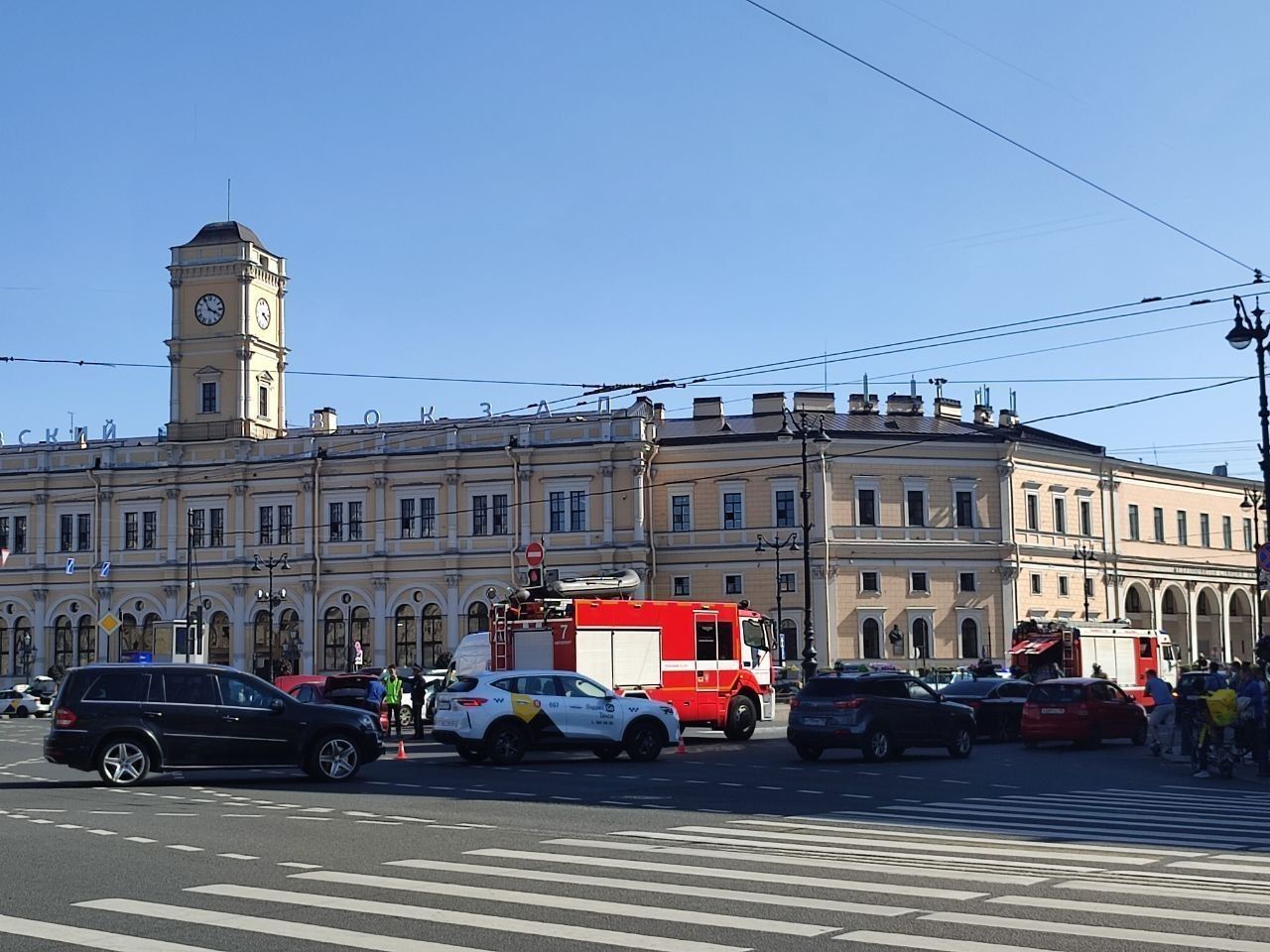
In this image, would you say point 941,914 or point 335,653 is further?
point 335,653

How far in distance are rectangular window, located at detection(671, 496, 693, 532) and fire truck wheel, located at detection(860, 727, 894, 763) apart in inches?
1853

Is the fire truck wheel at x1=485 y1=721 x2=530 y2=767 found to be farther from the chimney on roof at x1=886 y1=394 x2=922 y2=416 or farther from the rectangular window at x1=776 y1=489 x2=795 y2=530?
the chimney on roof at x1=886 y1=394 x2=922 y2=416

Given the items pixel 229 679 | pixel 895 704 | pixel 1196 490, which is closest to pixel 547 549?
pixel 1196 490

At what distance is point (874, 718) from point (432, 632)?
166 feet

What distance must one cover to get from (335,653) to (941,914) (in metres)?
68.7

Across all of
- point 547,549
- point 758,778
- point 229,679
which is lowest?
point 758,778

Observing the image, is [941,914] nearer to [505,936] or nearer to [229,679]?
[505,936]

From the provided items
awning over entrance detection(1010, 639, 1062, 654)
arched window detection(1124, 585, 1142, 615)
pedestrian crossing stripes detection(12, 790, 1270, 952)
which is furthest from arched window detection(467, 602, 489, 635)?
A: pedestrian crossing stripes detection(12, 790, 1270, 952)

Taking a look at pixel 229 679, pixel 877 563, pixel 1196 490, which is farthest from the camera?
pixel 1196 490

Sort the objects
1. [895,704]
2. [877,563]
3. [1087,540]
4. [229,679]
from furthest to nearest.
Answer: [1087,540] → [877,563] → [895,704] → [229,679]

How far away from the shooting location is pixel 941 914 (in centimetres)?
1066

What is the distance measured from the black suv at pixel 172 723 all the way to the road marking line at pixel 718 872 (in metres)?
8.85

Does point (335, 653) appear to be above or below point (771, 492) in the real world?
below

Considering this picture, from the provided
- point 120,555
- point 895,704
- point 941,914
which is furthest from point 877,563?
point 941,914
